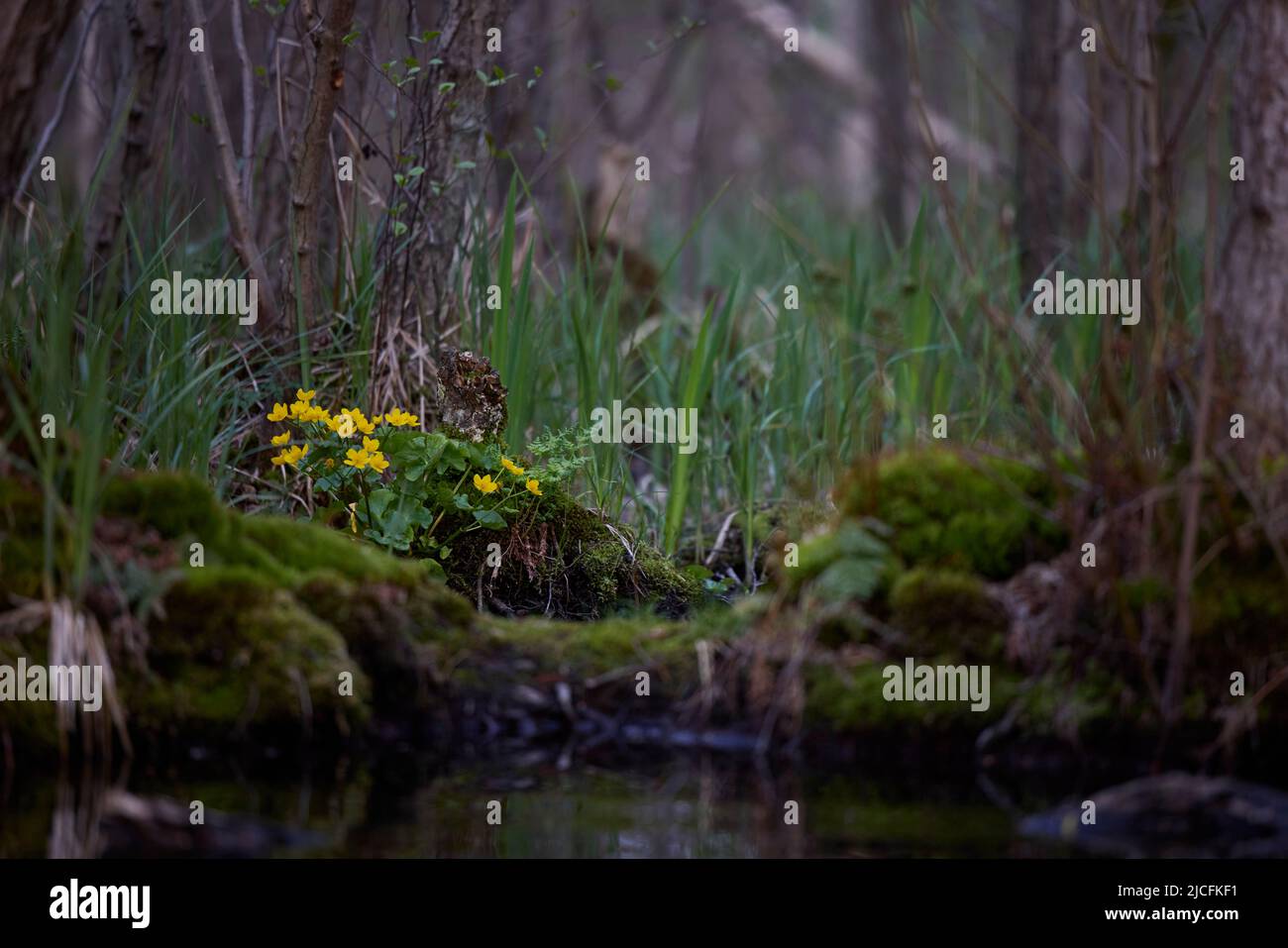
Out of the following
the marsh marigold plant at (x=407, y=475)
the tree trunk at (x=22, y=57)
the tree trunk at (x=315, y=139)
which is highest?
the tree trunk at (x=315, y=139)

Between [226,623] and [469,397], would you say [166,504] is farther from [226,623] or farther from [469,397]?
[469,397]

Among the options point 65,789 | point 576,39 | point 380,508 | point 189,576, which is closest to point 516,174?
point 380,508

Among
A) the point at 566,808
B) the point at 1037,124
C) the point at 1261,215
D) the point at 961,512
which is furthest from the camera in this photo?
the point at 1037,124

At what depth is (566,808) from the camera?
117 inches

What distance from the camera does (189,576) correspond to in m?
3.13

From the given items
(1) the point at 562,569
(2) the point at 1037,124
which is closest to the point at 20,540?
(1) the point at 562,569

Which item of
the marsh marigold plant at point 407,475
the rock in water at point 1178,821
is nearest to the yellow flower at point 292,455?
the marsh marigold plant at point 407,475

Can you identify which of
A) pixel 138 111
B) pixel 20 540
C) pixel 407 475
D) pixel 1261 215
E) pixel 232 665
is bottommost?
pixel 232 665

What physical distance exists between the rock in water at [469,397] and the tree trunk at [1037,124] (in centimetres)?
419

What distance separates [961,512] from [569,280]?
2.47 meters

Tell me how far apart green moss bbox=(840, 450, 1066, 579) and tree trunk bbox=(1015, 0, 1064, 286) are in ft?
15.2

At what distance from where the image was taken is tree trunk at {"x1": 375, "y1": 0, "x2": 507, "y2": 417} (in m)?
5.00

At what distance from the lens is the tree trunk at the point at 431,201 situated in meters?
5.00

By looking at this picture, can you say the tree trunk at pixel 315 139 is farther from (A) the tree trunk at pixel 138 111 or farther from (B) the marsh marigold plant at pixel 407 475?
(A) the tree trunk at pixel 138 111
